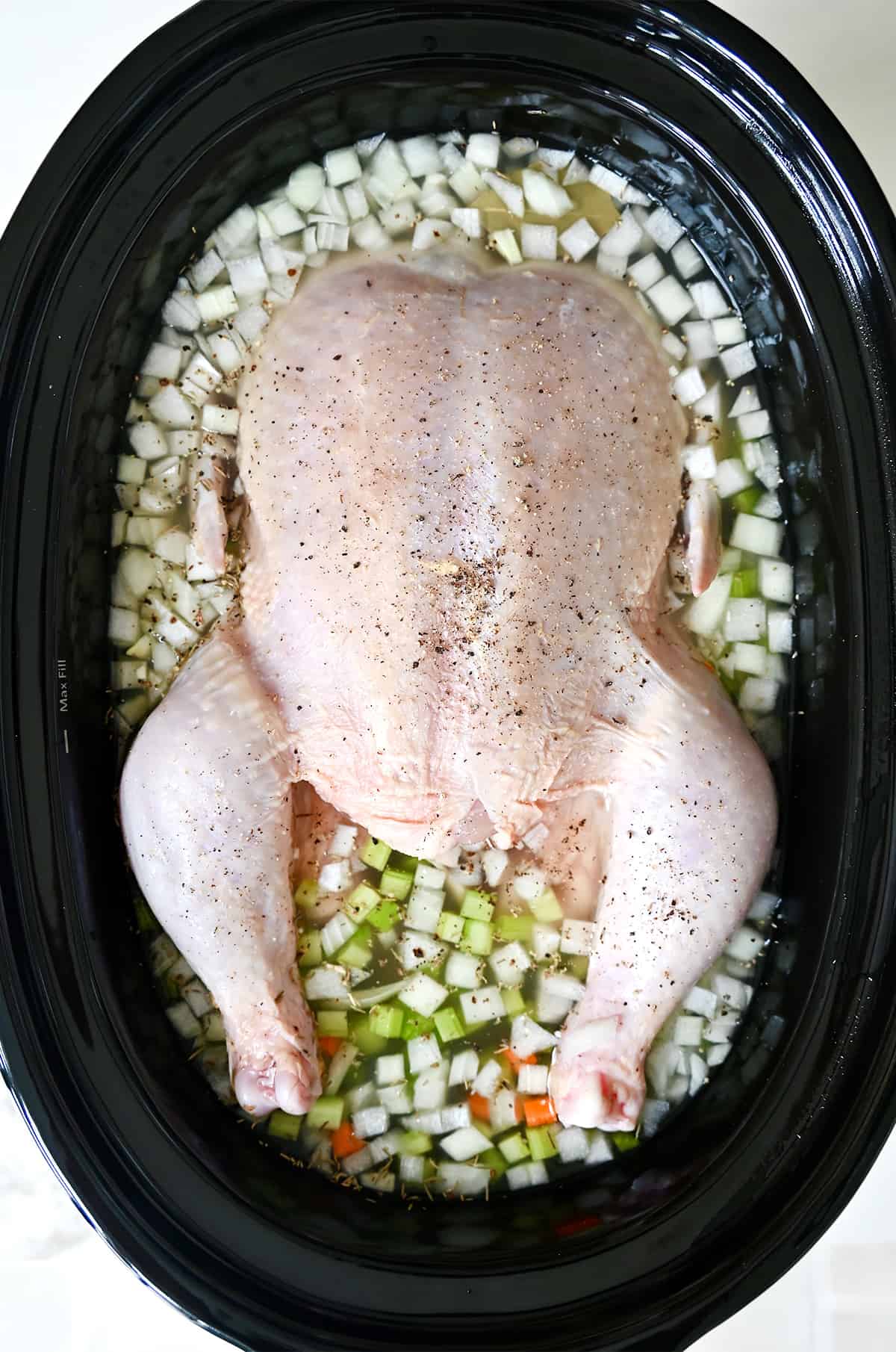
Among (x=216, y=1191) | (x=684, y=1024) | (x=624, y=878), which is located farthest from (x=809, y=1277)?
(x=216, y=1191)

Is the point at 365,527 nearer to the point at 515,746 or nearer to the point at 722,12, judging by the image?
the point at 515,746

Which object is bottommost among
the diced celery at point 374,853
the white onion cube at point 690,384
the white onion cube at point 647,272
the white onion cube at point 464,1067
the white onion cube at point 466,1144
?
the white onion cube at point 466,1144

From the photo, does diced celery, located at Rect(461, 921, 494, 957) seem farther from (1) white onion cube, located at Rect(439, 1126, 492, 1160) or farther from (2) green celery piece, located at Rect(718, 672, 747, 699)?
(2) green celery piece, located at Rect(718, 672, 747, 699)

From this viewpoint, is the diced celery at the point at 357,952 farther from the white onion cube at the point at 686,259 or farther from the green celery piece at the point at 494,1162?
the white onion cube at the point at 686,259

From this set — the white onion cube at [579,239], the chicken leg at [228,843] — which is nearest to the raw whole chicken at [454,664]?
the chicken leg at [228,843]

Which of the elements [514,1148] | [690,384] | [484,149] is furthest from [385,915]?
[484,149]

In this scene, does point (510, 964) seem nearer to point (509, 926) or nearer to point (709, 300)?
point (509, 926)
